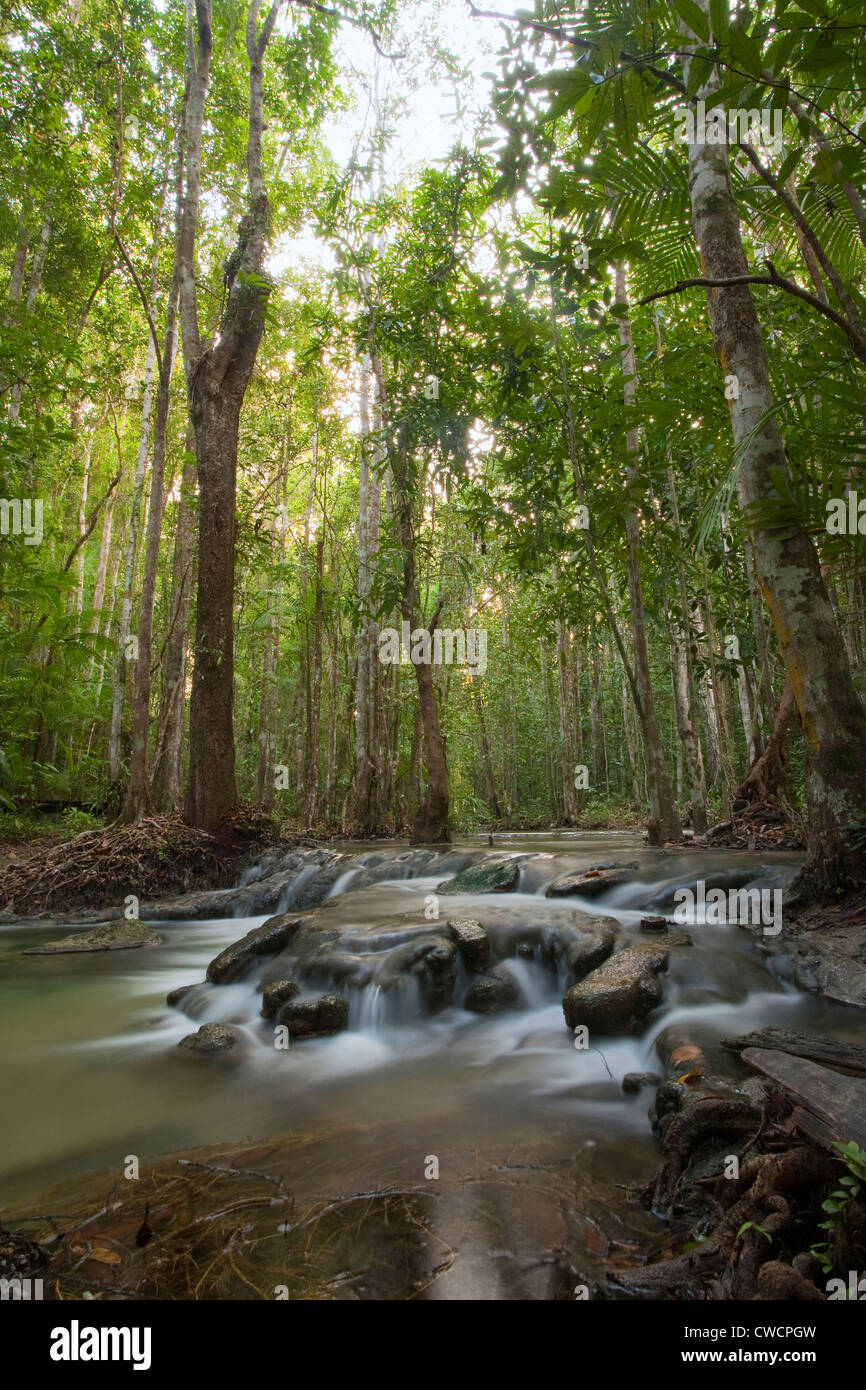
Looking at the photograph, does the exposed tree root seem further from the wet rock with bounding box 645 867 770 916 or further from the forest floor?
the forest floor

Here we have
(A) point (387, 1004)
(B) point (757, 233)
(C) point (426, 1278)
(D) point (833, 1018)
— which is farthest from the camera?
(B) point (757, 233)

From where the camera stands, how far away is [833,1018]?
138 inches

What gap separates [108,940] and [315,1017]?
3372 millimetres

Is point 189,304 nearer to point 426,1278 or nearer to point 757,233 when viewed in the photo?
point 757,233

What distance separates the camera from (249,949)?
5.34 meters

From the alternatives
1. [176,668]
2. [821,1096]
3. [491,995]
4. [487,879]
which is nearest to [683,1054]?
[821,1096]

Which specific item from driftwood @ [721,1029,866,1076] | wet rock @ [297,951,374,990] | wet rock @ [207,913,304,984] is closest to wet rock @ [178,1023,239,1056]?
wet rock @ [297,951,374,990]

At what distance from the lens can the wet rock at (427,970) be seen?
14.7ft

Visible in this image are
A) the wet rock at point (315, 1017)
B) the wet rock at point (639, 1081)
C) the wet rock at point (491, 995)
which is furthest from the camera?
the wet rock at point (491, 995)

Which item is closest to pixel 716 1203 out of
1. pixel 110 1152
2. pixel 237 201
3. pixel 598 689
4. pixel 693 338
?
pixel 110 1152

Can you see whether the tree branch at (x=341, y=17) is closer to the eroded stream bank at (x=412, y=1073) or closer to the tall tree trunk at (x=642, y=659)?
the tall tree trunk at (x=642, y=659)

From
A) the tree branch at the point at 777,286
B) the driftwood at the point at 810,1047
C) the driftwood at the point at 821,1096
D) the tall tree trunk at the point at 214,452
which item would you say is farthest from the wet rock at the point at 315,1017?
the tall tree trunk at the point at 214,452

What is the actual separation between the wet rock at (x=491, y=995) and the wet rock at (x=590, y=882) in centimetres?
182

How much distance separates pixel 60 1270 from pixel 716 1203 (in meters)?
2.03
